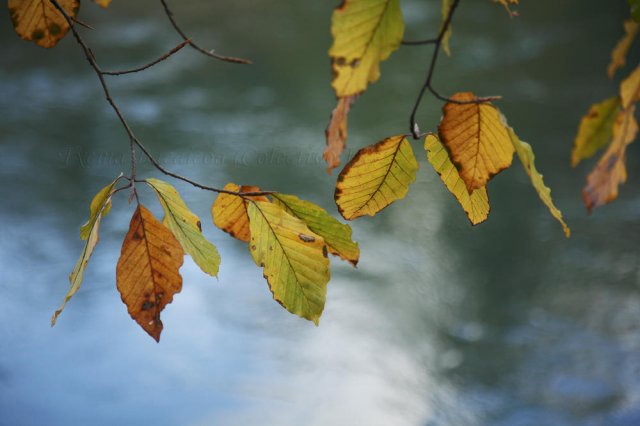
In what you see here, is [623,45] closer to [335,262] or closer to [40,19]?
[40,19]

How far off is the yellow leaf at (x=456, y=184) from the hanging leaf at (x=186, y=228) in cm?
8

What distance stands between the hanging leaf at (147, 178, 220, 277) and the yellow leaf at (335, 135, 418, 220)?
51 mm

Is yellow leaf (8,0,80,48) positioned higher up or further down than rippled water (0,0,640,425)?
further down

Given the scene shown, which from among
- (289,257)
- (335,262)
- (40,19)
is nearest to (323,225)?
(289,257)

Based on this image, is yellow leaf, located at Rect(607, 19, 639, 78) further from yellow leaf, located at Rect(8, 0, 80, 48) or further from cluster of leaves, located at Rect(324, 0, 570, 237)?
yellow leaf, located at Rect(8, 0, 80, 48)

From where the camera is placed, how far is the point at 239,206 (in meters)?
0.25

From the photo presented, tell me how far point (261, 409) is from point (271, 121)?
0.66m

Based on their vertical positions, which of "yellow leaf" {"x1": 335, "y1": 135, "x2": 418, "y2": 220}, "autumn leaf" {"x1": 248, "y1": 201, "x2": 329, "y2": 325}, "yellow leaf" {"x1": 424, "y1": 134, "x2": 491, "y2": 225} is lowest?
"autumn leaf" {"x1": 248, "y1": 201, "x2": 329, "y2": 325}

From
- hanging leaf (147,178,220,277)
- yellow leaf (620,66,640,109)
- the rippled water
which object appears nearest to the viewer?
yellow leaf (620,66,640,109)

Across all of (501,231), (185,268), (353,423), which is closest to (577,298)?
(501,231)

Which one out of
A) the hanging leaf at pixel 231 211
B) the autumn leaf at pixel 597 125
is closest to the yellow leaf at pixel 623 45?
the autumn leaf at pixel 597 125

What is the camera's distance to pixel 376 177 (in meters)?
0.21

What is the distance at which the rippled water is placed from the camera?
943 millimetres

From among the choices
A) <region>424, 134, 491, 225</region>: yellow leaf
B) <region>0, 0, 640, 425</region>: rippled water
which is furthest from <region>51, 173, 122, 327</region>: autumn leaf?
<region>0, 0, 640, 425</region>: rippled water
